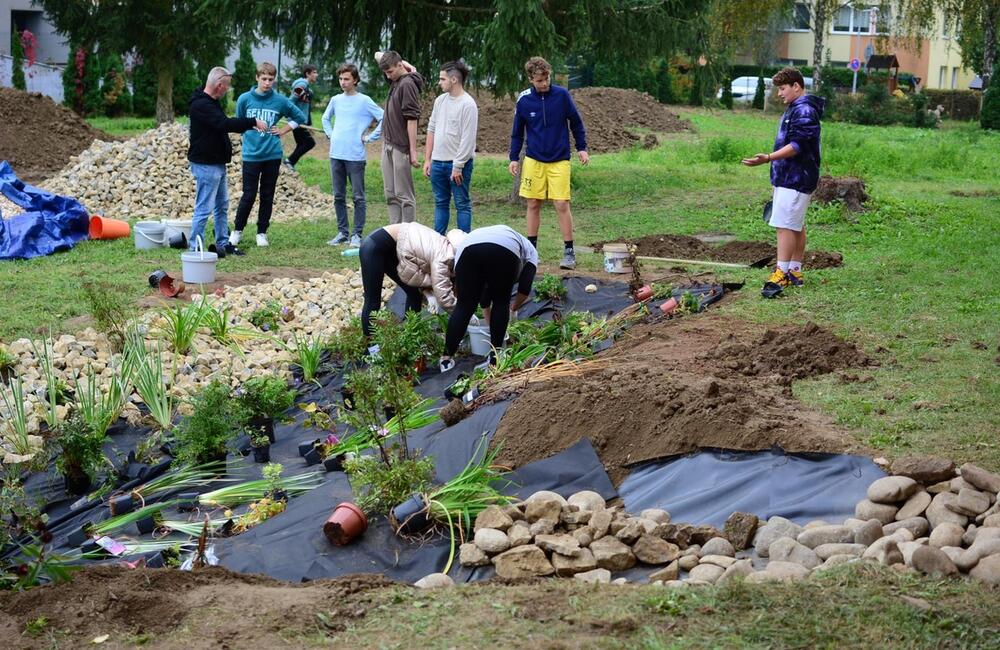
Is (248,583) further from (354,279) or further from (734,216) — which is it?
(734,216)

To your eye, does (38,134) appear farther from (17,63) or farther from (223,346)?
(223,346)

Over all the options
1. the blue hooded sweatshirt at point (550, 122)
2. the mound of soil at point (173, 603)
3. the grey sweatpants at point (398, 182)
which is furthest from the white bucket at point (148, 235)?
the mound of soil at point (173, 603)

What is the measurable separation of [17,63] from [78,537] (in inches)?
1054

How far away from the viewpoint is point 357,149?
11.0 m

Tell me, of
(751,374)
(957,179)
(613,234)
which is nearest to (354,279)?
(613,234)

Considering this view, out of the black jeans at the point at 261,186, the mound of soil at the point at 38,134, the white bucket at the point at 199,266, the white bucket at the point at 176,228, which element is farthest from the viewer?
the mound of soil at the point at 38,134

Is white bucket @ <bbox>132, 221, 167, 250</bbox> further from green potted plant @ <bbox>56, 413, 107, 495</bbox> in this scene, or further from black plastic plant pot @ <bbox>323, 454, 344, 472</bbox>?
black plastic plant pot @ <bbox>323, 454, 344, 472</bbox>

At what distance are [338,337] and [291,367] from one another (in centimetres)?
39

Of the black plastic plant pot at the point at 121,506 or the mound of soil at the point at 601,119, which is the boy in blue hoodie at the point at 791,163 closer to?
the black plastic plant pot at the point at 121,506

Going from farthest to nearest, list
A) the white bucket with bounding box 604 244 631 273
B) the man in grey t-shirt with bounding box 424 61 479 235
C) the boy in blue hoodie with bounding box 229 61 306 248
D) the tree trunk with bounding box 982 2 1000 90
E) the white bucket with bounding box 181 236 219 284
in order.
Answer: the tree trunk with bounding box 982 2 1000 90 < the boy in blue hoodie with bounding box 229 61 306 248 < the man in grey t-shirt with bounding box 424 61 479 235 < the white bucket with bounding box 604 244 631 273 < the white bucket with bounding box 181 236 219 284

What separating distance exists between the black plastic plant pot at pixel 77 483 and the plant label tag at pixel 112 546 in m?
0.98

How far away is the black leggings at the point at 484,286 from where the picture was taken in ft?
21.0

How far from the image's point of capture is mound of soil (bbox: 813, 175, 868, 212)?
12469mm

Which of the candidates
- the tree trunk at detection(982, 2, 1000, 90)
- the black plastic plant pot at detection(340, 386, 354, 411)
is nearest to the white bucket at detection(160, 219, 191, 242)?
the black plastic plant pot at detection(340, 386, 354, 411)
